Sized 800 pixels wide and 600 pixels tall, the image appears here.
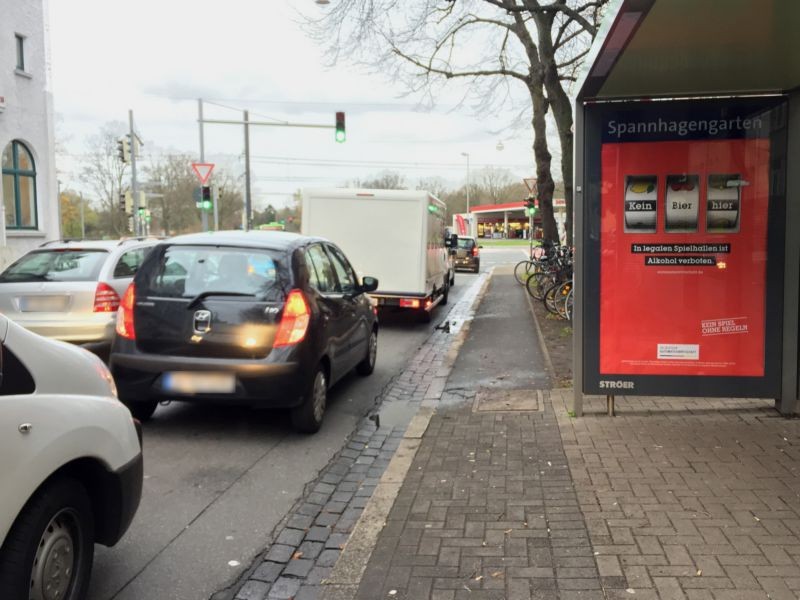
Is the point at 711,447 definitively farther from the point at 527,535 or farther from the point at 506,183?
the point at 506,183

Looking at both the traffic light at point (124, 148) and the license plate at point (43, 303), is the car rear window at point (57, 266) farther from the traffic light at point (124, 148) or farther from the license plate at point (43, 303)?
the traffic light at point (124, 148)

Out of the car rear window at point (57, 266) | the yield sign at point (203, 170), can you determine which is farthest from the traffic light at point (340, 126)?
the car rear window at point (57, 266)

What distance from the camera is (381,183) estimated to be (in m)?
72.1

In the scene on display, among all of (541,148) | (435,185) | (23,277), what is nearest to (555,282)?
(541,148)

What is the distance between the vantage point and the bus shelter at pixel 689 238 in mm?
5660

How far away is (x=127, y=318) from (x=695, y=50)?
4.73m

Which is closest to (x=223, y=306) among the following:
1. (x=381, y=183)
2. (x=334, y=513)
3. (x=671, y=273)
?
(x=334, y=513)

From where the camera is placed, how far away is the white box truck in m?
12.9

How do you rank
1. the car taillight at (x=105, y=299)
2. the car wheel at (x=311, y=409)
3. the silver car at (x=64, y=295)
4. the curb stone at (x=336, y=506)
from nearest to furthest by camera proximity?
1. the curb stone at (x=336, y=506)
2. the car wheel at (x=311, y=409)
3. the silver car at (x=64, y=295)
4. the car taillight at (x=105, y=299)

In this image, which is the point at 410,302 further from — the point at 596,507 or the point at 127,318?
the point at 596,507

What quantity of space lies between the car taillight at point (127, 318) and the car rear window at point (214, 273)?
0.09m

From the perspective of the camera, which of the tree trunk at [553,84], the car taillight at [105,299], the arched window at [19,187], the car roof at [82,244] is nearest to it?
the car taillight at [105,299]

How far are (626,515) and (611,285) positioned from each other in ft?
7.78

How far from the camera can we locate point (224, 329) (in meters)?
5.71
